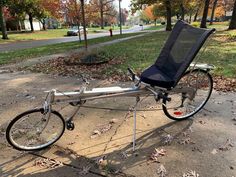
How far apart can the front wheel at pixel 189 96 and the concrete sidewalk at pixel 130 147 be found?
12 cm

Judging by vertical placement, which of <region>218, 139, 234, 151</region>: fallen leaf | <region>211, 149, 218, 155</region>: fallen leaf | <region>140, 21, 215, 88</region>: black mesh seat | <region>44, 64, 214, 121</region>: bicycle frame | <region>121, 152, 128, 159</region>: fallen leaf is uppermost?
<region>140, 21, 215, 88</region>: black mesh seat

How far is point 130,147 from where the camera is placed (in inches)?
123

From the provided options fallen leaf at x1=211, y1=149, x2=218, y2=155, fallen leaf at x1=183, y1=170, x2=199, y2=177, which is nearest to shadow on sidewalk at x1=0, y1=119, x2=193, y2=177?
fallen leaf at x1=183, y1=170, x2=199, y2=177

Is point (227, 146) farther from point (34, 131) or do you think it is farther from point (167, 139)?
point (34, 131)

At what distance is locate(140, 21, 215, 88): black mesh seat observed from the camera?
127 inches

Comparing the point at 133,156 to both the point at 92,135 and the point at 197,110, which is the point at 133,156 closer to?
the point at 92,135

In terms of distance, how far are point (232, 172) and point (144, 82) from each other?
146cm

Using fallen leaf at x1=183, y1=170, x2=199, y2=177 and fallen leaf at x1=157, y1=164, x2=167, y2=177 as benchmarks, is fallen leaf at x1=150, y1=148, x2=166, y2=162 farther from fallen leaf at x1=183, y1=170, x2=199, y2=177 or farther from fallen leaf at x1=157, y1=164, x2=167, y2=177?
fallen leaf at x1=183, y1=170, x2=199, y2=177

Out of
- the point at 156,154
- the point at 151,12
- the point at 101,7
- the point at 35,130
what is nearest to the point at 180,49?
the point at 156,154

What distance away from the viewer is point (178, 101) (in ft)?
14.2

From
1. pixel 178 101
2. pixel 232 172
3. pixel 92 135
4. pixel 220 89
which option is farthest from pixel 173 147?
pixel 220 89

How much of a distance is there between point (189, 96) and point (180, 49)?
28.0 inches

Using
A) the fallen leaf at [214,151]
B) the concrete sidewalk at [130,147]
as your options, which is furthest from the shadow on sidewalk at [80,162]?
the fallen leaf at [214,151]

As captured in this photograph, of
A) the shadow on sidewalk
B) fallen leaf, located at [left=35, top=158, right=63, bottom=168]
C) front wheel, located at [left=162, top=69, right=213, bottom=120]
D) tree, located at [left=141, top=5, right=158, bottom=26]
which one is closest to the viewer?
the shadow on sidewalk
